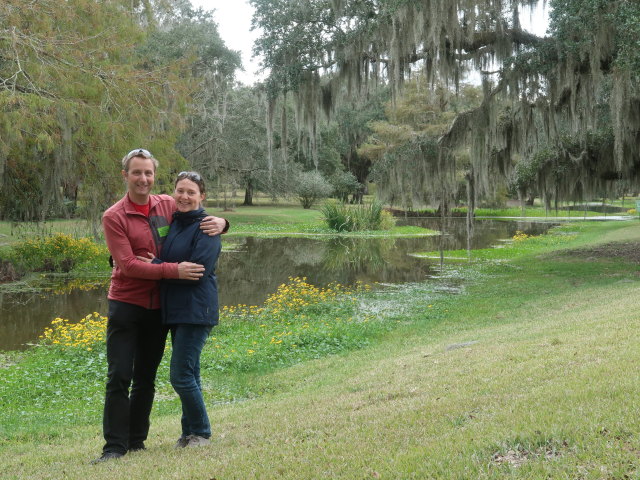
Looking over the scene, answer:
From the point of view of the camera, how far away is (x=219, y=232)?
3764mm

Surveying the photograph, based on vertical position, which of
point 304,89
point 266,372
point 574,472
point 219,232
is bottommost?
point 266,372

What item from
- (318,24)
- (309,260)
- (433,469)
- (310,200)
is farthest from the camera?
(310,200)

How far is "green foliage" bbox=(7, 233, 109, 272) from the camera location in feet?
54.7

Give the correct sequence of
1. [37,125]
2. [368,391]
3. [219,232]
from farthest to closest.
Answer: [37,125]
[368,391]
[219,232]

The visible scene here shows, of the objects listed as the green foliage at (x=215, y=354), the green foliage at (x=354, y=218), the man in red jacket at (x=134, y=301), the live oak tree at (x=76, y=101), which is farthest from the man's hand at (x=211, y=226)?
the green foliage at (x=354, y=218)

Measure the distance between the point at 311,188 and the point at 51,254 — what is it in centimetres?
2963

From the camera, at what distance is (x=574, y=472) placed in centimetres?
262

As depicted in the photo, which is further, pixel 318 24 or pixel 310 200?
pixel 310 200

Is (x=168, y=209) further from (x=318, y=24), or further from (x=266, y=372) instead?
(x=318, y=24)

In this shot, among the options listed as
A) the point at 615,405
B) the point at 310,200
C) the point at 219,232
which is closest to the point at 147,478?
the point at 219,232

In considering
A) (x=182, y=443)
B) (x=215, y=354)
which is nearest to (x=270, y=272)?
(x=215, y=354)

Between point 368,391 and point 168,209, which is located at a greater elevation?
point 168,209

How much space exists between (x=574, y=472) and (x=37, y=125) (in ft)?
36.7

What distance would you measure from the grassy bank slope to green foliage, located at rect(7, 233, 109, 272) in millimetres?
11530
